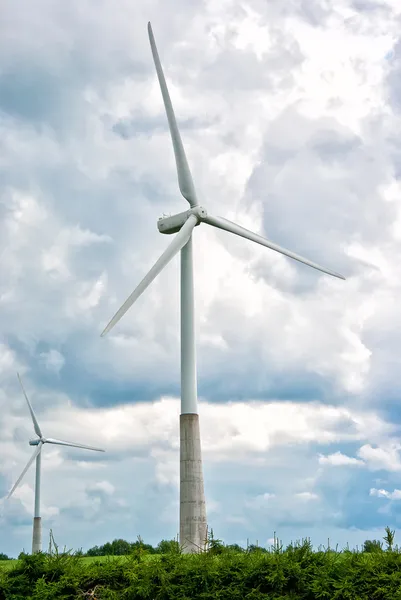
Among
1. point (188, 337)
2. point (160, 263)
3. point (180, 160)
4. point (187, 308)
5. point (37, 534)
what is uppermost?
point (180, 160)

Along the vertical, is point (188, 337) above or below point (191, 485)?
above

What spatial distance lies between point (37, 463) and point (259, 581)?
79.7m

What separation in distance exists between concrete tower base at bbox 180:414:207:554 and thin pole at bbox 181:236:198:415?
1.05m

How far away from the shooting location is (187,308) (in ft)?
165

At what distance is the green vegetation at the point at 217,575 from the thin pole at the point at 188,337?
24022mm

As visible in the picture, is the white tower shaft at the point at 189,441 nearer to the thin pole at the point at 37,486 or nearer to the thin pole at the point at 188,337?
the thin pole at the point at 188,337

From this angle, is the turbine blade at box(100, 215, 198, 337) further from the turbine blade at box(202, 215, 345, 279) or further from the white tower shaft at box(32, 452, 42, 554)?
the white tower shaft at box(32, 452, 42, 554)

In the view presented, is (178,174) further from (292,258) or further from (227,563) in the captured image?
(227,563)

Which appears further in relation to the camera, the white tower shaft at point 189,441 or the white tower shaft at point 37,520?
the white tower shaft at point 37,520

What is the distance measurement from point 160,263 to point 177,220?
7.91 m

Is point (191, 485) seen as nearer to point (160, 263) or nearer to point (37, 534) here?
point (160, 263)

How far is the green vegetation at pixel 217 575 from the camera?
64.5 ft

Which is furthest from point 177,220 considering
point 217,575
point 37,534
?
point 37,534

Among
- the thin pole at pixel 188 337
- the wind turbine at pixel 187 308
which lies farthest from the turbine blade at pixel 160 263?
the thin pole at pixel 188 337
